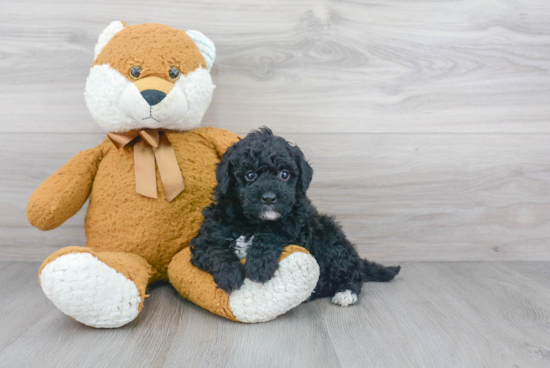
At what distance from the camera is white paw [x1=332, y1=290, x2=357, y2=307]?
115 centimetres

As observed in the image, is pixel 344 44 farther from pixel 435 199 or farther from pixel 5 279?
pixel 5 279

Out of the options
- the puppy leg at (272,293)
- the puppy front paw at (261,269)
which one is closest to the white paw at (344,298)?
the puppy leg at (272,293)

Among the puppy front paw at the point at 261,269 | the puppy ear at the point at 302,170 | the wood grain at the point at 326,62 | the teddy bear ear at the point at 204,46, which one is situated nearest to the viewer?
the puppy front paw at the point at 261,269

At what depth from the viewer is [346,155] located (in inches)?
60.4

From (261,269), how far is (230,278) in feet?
0.26

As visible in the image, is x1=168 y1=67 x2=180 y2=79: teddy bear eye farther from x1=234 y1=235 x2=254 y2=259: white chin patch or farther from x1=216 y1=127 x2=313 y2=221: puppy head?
x1=234 y1=235 x2=254 y2=259: white chin patch

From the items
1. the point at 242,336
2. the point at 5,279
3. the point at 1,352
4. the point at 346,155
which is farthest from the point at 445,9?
the point at 5,279

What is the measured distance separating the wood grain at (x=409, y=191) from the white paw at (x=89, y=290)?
2.06ft

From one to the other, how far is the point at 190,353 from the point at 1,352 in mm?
421

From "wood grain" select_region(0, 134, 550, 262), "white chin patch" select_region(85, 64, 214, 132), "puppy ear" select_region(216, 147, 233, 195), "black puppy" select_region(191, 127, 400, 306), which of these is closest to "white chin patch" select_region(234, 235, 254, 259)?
"black puppy" select_region(191, 127, 400, 306)

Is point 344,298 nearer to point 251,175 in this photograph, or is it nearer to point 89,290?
point 251,175

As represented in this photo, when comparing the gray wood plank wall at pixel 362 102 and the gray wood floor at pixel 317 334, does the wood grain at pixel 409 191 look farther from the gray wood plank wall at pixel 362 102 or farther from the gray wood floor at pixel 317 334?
the gray wood floor at pixel 317 334

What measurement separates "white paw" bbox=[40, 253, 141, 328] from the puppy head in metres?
0.35

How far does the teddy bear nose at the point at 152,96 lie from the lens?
1094 millimetres
